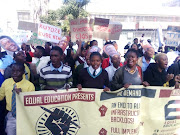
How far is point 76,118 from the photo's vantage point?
3.22 m

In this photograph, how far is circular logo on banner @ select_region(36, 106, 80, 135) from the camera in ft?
10.3

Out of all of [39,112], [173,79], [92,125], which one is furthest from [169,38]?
[39,112]

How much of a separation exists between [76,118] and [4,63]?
7.44ft

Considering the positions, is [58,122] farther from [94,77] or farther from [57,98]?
[94,77]

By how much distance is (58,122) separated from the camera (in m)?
3.18

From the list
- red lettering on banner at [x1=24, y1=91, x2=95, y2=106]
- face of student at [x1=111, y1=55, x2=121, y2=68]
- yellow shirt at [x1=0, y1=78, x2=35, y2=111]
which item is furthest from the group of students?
face of student at [x1=111, y1=55, x2=121, y2=68]

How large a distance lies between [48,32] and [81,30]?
2.94 feet

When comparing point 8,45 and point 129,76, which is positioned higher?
point 8,45

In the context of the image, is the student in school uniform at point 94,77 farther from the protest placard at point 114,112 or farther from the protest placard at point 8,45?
the protest placard at point 8,45

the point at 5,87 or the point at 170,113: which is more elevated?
the point at 5,87

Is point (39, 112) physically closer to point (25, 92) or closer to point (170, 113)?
point (25, 92)

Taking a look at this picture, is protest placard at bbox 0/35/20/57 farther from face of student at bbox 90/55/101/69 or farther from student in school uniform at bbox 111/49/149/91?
student in school uniform at bbox 111/49/149/91

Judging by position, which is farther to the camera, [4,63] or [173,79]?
[4,63]

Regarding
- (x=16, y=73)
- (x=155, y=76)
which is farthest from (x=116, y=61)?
(x=16, y=73)
